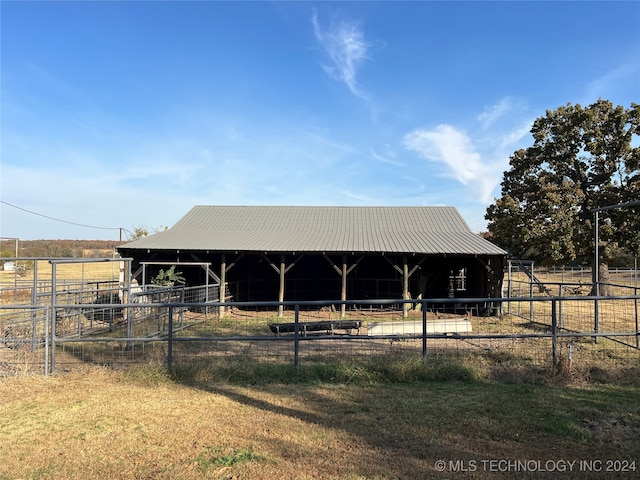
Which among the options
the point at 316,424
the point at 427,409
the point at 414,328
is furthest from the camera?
the point at 414,328

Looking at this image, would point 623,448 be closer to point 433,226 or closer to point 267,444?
point 267,444

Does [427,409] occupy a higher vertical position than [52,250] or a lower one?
lower

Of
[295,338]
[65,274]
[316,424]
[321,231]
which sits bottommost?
[65,274]

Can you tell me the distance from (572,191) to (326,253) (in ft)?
45.0

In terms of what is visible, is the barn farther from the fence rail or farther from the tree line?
the tree line

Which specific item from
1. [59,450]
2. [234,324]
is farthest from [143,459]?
[234,324]

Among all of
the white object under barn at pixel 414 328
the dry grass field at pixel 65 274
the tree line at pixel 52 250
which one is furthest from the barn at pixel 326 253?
the tree line at pixel 52 250

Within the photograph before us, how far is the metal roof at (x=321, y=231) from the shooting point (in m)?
16.3

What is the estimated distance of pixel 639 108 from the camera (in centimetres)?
2150

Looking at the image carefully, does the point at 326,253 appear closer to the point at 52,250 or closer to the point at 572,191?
the point at 572,191

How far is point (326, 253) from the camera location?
53.5 feet

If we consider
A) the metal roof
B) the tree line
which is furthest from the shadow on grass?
the tree line

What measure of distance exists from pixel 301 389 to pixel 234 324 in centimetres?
825

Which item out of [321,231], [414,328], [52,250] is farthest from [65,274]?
[414,328]
